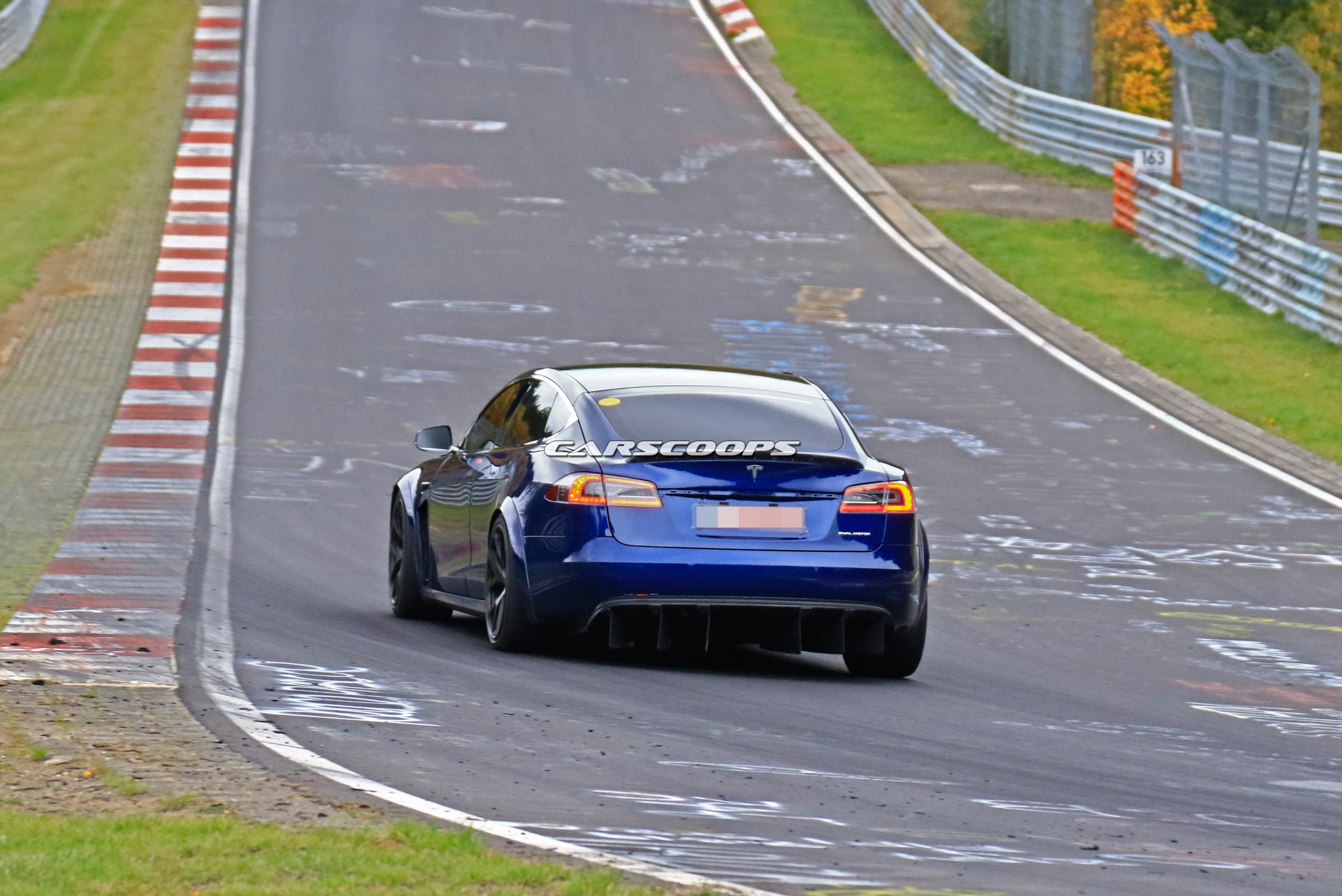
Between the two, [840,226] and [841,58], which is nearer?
[840,226]

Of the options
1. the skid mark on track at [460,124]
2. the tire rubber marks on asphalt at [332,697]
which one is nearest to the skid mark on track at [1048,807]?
the tire rubber marks on asphalt at [332,697]

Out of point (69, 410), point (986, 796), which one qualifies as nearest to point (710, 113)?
point (69, 410)

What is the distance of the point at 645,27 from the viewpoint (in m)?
42.8

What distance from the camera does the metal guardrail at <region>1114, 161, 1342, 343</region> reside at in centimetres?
2348

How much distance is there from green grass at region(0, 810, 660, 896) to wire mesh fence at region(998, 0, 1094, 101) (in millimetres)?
31838

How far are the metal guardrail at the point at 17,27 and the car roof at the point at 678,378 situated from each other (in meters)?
30.6

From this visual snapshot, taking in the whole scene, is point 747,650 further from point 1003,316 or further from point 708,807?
point 1003,316

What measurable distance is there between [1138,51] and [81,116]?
888 inches

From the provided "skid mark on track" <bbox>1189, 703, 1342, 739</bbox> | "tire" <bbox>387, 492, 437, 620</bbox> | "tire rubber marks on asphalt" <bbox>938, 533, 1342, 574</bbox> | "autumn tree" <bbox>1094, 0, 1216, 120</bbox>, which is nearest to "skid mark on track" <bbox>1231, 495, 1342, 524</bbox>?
"tire rubber marks on asphalt" <bbox>938, 533, 1342, 574</bbox>

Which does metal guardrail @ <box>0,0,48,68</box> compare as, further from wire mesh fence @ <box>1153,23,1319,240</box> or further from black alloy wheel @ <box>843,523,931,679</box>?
black alloy wheel @ <box>843,523,931,679</box>

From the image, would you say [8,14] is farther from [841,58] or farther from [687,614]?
[687,614]

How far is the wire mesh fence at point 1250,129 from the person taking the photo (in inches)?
938

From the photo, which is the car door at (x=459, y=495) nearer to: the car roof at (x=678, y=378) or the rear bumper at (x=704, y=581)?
the car roof at (x=678, y=378)

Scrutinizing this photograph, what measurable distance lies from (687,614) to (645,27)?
35.4 meters
